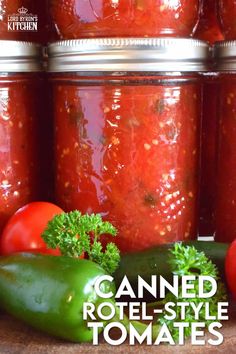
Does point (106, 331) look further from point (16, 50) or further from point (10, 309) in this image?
point (16, 50)

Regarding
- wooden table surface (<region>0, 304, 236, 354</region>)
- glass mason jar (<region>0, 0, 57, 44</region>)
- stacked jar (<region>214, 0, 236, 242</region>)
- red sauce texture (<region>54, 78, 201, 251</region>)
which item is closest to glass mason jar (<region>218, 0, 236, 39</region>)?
stacked jar (<region>214, 0, 236, 242</region>)

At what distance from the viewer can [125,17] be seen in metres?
1.09

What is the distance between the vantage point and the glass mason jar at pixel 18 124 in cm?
116

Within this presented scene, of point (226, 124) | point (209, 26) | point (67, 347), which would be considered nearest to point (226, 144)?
point (226, 124)

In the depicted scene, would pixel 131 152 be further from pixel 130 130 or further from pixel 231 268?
pixel 231 268

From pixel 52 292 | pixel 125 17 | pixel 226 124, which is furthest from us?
pixel 226 124

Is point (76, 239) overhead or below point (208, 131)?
below

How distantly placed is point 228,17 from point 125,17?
195 mm

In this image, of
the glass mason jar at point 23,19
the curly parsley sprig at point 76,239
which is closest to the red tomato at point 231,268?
the curly parsley sprig at point 76,239

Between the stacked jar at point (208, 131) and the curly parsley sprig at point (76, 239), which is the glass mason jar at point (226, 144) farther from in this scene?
the curly parsley sprig at point (76, 239)

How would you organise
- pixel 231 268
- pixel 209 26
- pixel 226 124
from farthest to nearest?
pixel 209 26 → pixel 226 124 → pixel 231 268

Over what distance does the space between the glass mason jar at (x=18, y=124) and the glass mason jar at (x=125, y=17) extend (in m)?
0.10

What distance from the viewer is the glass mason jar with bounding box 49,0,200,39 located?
109 centimetres

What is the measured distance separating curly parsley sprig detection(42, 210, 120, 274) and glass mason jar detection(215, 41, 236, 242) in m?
0.29
